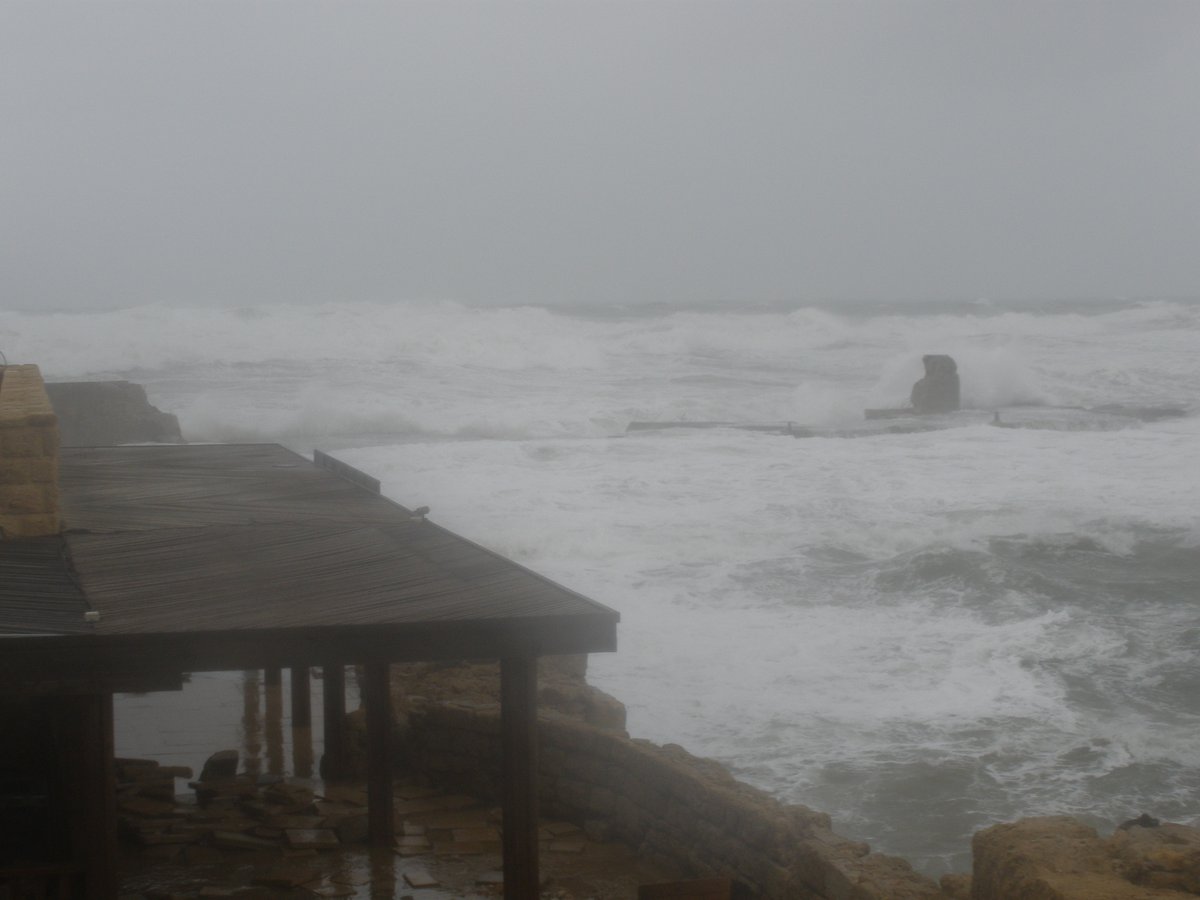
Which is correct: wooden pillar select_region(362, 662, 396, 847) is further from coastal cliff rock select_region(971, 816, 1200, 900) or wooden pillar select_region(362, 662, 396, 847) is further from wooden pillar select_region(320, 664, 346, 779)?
coastal cliff rock select_region(971, 816, 1200, 900)

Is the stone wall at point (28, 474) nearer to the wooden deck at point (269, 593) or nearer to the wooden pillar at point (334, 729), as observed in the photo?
the wooden deck at point (269, 593)

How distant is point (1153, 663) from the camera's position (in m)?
12.8

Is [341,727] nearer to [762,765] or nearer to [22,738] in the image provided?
[22,738]

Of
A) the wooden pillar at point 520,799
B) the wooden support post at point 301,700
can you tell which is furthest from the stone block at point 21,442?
the wooden support post at point 301,700

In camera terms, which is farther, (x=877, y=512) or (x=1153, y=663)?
(x=877, y=512)

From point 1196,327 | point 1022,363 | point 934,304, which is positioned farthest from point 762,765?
point 934,304

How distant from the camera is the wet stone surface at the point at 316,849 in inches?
259

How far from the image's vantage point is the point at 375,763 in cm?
703

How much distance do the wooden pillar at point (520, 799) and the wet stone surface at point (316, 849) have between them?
4.04 feet

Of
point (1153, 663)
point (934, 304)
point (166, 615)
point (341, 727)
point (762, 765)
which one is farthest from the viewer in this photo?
point (934, 304)

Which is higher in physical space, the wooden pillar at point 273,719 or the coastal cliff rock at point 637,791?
the coastal cliff rock at point 637,791

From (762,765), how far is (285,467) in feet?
13.3

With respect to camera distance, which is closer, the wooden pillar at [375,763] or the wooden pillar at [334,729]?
the wooden pillar at [375,763]

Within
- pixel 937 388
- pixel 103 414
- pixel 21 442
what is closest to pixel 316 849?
pixel 21 442
